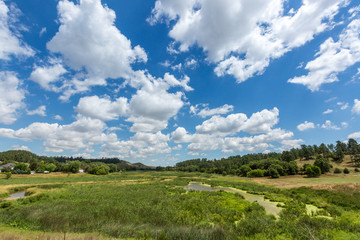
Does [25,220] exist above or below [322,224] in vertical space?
above

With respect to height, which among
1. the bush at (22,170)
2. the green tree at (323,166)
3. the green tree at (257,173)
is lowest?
the green tree at (257,173)

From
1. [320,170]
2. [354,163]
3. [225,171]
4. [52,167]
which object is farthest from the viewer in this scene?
[225,171]

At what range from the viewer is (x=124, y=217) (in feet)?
57.2

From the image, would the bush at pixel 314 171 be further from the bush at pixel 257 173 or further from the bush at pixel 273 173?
the bush at pixel 257 173

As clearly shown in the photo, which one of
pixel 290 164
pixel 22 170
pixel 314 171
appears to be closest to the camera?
pixel 314 171

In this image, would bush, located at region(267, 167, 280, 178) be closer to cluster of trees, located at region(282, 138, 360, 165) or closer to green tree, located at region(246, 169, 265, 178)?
green tree, located at region(246, 169, 265, 178)

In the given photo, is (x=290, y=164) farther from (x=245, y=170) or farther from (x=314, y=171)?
(x=245, y=170)

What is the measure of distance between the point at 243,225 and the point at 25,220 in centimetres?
2254

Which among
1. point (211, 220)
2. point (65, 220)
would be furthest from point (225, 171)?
point (65, 220)

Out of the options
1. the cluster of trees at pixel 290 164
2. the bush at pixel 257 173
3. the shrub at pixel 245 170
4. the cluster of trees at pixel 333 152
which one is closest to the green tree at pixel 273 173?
the cluster of trees at pixel 290 164

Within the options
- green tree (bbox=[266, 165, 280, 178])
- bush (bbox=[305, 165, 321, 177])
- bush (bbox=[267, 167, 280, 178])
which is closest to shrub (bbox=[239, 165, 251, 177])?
green tree (bbox=[266, 165, 280, 178])

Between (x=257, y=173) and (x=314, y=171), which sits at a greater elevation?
(x=314, y=171)

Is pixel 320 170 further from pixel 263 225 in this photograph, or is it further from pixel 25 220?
pixel 25 220

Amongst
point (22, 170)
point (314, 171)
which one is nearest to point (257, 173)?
point (314, 171)
